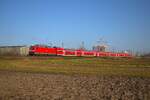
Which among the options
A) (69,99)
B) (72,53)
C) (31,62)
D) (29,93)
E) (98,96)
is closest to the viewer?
(69,99)

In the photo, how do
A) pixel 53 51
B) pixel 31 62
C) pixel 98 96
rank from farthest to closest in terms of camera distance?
pixel 53 51, pixel 31 62, pixel 98 96

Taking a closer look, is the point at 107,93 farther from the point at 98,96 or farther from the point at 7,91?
the point at 7,91

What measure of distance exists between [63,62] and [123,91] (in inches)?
1001

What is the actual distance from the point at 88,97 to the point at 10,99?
4.38 m

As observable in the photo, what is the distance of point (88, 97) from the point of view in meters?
14.0

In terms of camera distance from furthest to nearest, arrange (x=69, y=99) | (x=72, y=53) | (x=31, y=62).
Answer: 1. (x=72, y=53)
2. (x=31, y=62)
3. (x=69, y=99)

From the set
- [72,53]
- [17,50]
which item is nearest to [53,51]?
[72,53]

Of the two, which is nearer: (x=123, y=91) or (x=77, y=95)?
(x=77, y=95)

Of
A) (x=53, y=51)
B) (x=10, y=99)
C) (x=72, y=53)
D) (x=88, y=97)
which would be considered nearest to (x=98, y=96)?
(x=88, y=97)

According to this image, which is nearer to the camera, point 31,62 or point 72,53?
point 31,62

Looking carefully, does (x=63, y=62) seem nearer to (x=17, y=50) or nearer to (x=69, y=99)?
(x=69, y=99)

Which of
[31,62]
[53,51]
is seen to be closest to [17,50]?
[53,51]

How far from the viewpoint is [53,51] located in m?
64.2

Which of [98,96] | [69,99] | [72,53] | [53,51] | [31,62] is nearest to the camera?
[69,99]
